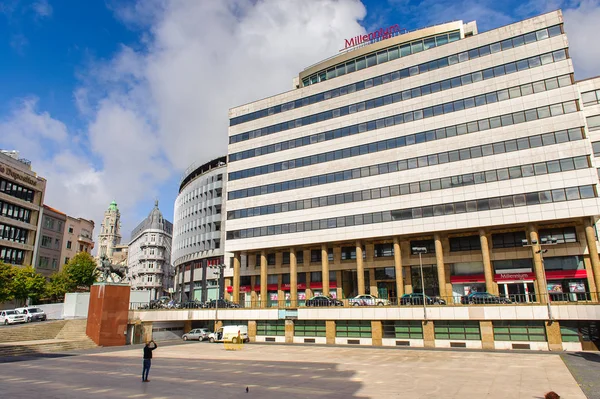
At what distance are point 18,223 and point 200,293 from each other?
36219mm

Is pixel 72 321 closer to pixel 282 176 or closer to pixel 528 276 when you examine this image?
pixel 282 176

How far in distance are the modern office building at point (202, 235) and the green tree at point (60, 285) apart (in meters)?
22.4

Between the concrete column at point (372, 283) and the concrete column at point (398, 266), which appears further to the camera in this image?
the concrete column at point (372, 283)

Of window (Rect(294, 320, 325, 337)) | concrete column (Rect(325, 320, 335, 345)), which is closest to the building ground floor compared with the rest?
window (Rect(294, 320, 325, 337))

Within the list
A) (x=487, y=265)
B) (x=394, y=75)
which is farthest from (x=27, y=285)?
(x=487, y=265)

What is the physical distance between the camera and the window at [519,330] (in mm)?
37625

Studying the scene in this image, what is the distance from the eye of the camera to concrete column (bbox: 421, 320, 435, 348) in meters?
41.5

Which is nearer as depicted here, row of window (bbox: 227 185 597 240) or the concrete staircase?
the concrete staircase

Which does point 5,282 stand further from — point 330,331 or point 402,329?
point 402,329

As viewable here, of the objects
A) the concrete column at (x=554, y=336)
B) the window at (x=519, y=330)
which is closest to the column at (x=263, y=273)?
the window at (x=519, y=330)

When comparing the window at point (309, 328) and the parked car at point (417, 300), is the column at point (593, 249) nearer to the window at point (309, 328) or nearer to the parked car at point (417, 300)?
the parked car at point (417, 300)

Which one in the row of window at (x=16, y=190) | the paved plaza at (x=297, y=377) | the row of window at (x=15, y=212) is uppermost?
the row of window at (x=16, y=190)

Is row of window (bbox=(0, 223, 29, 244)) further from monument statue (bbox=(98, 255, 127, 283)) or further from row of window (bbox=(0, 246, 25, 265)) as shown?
monument statue (bbox=(98, 255, 127, 283))

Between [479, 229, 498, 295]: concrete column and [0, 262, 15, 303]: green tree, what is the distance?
6583 centimetres
